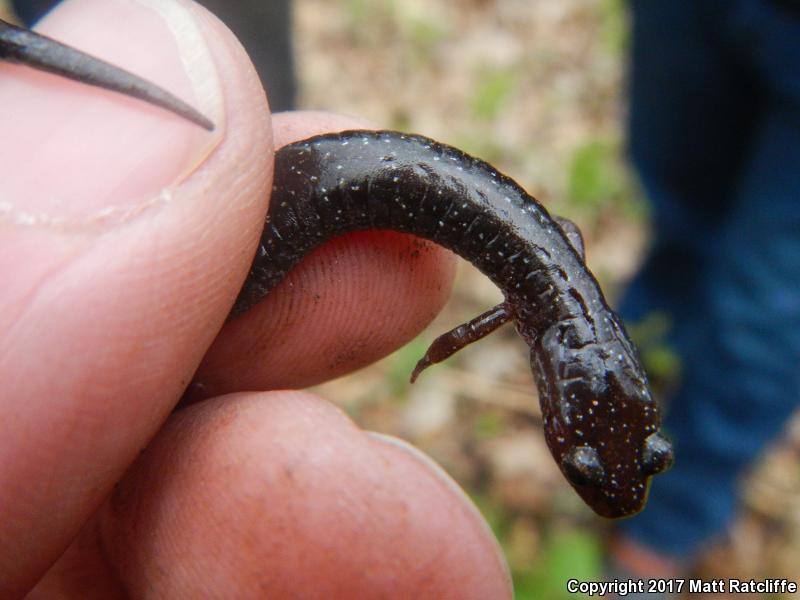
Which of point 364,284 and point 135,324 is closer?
point 135,324

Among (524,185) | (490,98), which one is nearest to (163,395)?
(524,185)

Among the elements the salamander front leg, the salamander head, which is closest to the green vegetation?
the salamander front leg

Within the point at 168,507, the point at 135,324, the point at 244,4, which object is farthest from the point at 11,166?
the point at 244,4

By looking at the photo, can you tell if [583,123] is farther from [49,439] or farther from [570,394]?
[49,439]

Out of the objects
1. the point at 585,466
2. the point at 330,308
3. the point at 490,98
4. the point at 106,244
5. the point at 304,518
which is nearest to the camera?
the point at 106,244

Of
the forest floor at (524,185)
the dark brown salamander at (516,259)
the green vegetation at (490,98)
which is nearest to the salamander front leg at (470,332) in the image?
the dark brown salamander at (516,259)

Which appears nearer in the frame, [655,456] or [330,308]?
[655,456]

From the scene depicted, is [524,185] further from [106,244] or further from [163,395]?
[106,244]
